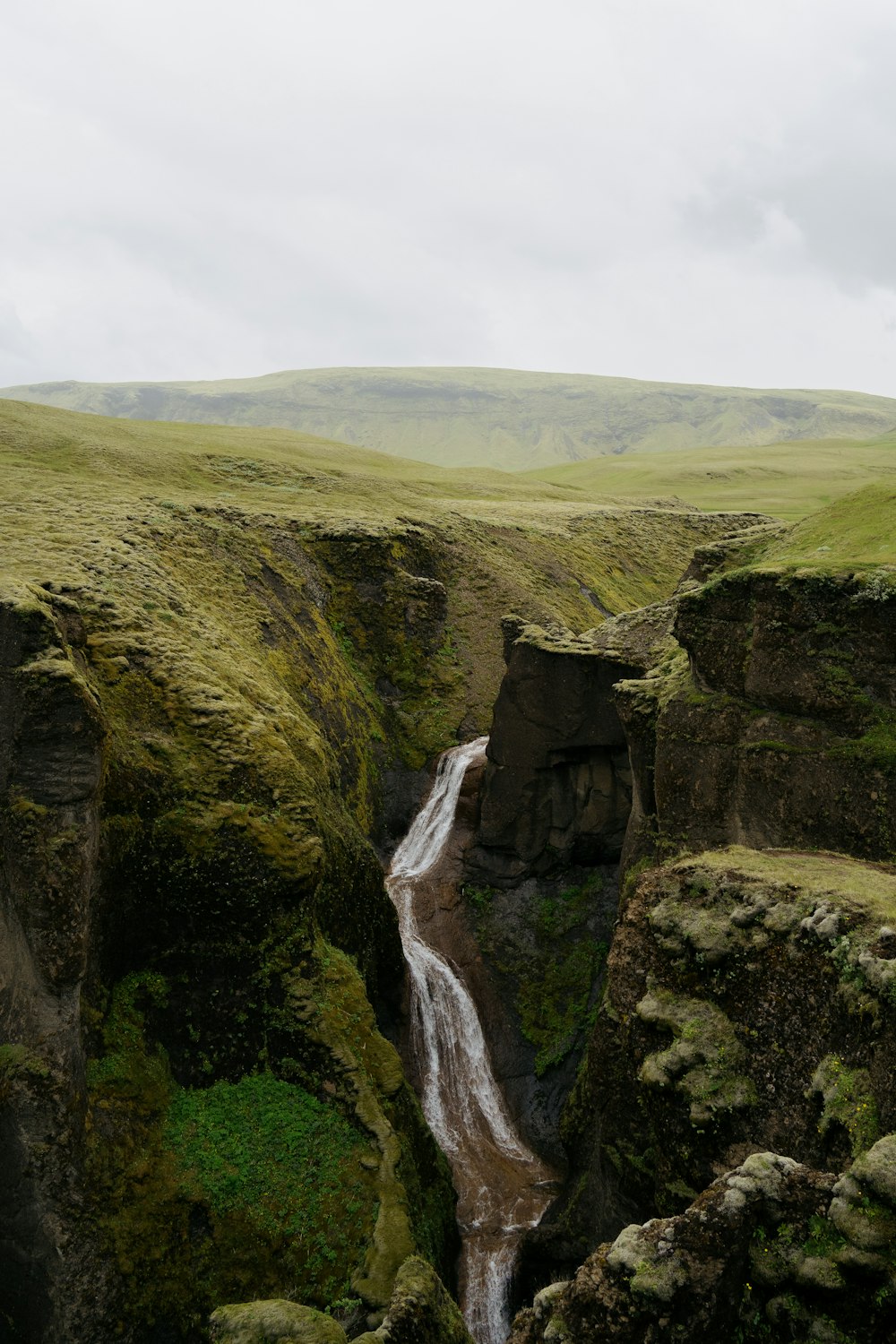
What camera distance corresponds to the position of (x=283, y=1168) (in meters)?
19.7

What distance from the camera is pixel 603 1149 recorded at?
19188mm

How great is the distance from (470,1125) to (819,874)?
1605cm

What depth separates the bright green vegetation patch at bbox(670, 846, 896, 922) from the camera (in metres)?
14.4

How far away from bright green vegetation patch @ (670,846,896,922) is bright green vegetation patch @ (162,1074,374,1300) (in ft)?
32.9

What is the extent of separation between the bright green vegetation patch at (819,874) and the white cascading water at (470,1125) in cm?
1222

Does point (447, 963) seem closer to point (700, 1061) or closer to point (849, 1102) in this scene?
point (700, 1061)

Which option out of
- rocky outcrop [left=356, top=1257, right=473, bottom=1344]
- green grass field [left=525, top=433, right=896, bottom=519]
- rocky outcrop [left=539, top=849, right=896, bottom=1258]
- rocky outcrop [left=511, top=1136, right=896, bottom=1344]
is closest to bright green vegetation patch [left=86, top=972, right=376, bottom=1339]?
rocky outcrop [left=356, top=1257, right=473, bottom=1344]

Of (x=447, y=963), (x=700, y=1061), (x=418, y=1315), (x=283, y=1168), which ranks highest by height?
(x=700, y=1061)

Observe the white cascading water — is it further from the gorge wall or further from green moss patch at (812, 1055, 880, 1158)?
green moss patch at (812, 1055, 880, 1158)

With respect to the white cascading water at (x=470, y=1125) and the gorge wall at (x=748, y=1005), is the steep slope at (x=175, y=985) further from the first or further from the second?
the gorge wall at (x=748, y=1005)

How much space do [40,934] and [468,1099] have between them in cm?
1520

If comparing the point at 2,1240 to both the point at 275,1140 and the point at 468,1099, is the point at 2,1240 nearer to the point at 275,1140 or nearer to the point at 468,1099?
the point at 275,1140

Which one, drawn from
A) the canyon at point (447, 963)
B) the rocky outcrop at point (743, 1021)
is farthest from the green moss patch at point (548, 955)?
the rocky outcrop at point (743, 1021)

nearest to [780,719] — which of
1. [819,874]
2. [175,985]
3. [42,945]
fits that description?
[819,874]
